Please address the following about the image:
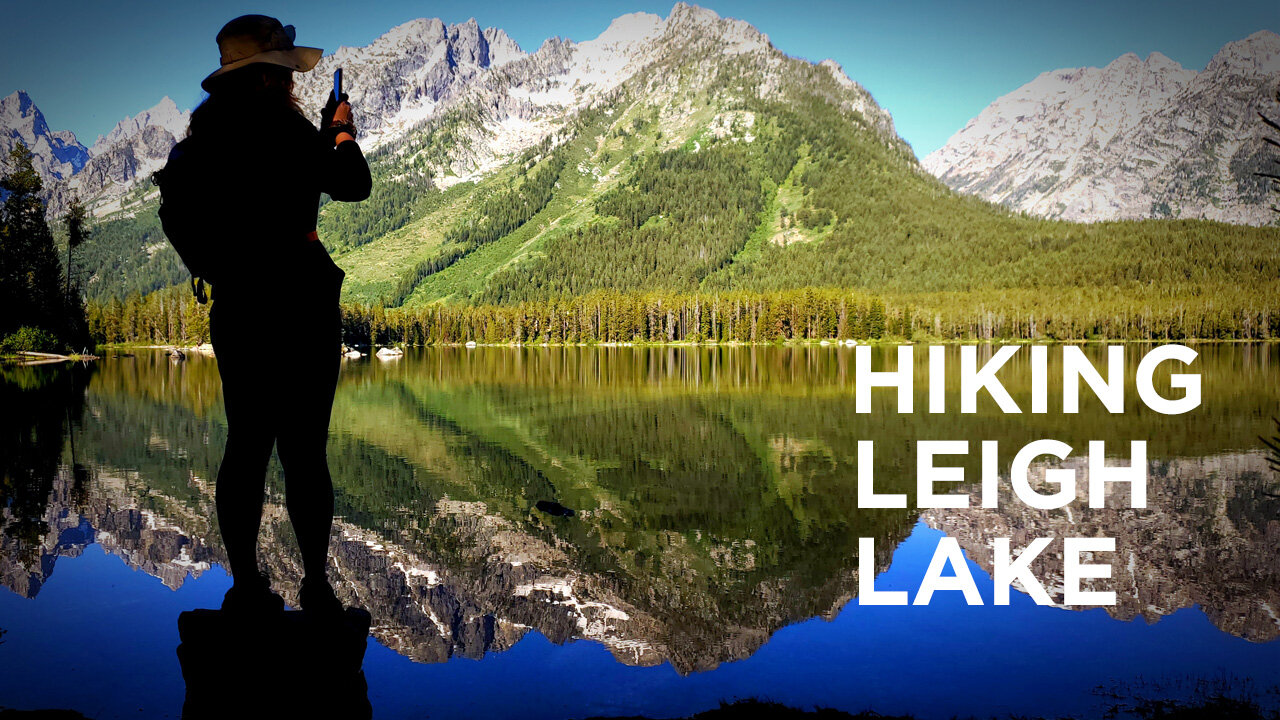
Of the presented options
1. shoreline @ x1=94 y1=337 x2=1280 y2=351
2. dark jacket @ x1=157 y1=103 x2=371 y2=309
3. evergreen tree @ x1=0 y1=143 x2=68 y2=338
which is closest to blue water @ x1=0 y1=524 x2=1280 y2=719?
dark jacket @ x1=157 y1=103 x2=371 y2=309

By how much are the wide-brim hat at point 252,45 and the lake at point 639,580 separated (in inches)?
207

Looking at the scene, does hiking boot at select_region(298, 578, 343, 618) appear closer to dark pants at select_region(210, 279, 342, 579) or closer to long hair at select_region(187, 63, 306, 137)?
dark pants at select_region(210, 279, 342, 579)

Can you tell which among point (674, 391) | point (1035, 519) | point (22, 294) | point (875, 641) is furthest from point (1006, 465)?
point (22, 294)

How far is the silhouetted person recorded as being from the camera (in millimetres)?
4695

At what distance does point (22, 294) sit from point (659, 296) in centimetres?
12928

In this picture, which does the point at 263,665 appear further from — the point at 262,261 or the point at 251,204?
the point at 251,204

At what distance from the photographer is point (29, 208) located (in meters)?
74.8

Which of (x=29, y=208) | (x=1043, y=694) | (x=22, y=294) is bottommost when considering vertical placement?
(x=1043, y=694)

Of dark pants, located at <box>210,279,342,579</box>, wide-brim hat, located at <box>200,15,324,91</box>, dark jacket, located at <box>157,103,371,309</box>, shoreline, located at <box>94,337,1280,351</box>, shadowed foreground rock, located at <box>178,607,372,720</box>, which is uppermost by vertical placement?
wide-brim hat, located at <box>200,15,324,91</box>

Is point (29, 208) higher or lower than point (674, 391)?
higher

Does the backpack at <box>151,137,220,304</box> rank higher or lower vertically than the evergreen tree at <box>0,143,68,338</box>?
lower

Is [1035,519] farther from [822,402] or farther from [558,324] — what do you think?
[558,324]

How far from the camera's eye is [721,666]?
800 cm

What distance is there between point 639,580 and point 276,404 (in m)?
6.52
